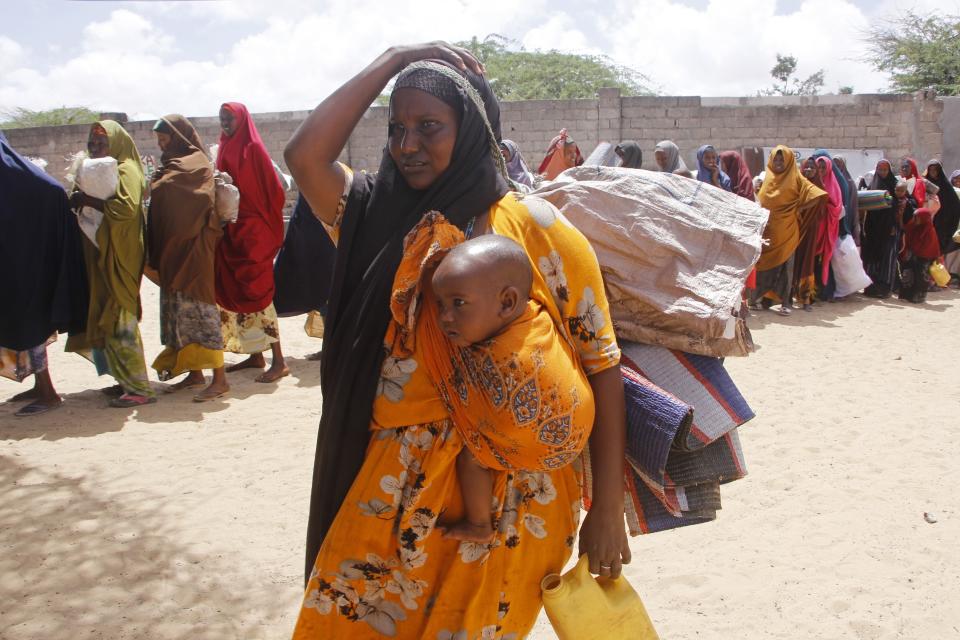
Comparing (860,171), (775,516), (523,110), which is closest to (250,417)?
(775,516)

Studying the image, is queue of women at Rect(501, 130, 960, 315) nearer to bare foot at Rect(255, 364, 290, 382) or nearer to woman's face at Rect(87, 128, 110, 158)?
bare foot at Rect(255, 364, 290, 382)

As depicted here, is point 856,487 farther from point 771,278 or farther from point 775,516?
point 771,278

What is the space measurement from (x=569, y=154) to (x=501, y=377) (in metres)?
7.89

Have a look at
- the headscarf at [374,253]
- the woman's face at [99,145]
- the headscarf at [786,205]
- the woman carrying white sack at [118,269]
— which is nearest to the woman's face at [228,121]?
the woman carrying white sack at [118,269]

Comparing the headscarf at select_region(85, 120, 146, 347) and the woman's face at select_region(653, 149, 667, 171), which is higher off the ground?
the woman's face at select_region(653, 149, 667, 171)

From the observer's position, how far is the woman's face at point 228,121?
572 centimetres

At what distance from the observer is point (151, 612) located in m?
2.92

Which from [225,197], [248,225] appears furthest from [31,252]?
[248,225]

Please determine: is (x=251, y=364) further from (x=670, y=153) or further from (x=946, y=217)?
(x=946, y=217)

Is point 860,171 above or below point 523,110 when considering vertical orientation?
below

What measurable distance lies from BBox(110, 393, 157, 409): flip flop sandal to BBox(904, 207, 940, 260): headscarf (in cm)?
1011

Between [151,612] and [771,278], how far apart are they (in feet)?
29.2

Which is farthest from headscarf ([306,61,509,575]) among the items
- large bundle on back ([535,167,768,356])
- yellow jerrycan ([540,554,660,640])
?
yellow jerrycan ([540,554,660,640])

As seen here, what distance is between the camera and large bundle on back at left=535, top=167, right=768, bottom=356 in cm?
186
